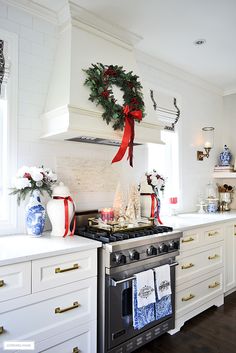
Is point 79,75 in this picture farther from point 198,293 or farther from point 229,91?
point 229,91

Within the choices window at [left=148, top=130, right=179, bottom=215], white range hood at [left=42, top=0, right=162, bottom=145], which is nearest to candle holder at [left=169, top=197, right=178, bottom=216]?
window at [left=148, top=130, right=179, bottom=215]

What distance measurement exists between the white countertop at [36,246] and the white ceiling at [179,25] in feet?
6.05

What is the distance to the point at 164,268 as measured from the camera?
7.32ft

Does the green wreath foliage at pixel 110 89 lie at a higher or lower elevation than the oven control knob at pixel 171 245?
higher

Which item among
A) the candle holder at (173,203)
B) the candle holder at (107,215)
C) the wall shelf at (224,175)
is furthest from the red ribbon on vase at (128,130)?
the wall shelf at (224,175)

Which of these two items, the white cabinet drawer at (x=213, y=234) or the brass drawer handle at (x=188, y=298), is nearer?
the brass drawer handle at (x=188, y=298)

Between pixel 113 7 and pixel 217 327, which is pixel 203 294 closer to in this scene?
pixel 217 327

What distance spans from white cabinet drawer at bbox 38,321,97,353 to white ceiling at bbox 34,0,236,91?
242 cm

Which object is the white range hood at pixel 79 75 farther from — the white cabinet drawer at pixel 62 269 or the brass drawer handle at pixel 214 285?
the brass drawer handle at pixel 214 285

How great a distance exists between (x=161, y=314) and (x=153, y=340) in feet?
1.02

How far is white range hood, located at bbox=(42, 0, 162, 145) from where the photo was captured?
204 centimetres

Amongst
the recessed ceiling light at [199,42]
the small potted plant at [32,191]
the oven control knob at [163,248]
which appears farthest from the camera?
the recessed ceiling light at [199,42]

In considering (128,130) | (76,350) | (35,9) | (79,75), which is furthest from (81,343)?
(35,9)

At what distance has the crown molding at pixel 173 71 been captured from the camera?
10.1ft
